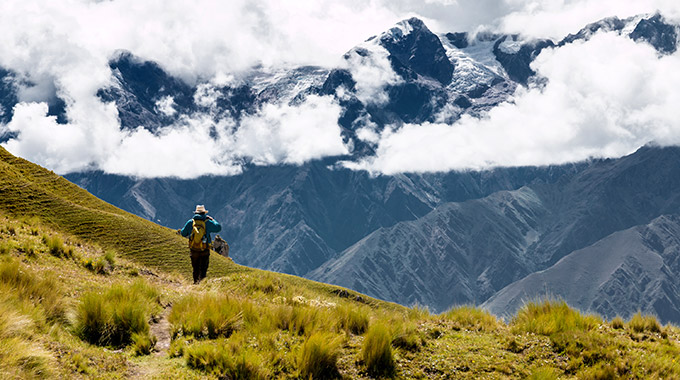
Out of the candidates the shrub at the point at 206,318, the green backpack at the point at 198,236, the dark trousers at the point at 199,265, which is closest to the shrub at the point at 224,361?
the shrub at the point at 206,318

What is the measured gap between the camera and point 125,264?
22734mm

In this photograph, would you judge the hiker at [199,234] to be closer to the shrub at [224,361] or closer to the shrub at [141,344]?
the shrub at [141,344]

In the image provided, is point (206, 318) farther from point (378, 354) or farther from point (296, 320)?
point (378, 354)

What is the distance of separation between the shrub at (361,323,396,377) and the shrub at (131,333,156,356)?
4703 mm

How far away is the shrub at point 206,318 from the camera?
12391mm

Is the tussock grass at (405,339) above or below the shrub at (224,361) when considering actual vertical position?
above

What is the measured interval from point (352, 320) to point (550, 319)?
562 centimetres

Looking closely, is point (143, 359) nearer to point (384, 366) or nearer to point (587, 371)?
point (384, 366)

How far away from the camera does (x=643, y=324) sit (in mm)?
15414

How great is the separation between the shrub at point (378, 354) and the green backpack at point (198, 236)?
39.4 feet

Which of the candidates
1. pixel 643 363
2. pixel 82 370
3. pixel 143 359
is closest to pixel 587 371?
pixel 643 363

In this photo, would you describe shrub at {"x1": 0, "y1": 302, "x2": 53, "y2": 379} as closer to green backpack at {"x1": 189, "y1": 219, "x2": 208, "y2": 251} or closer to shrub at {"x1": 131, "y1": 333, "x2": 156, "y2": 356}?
shrub at {"x1": 131, "y1": 333, "x2": 156, "y2": 356}

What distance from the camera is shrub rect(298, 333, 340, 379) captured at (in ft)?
35.4

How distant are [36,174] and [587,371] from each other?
125ft
